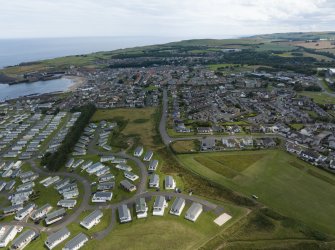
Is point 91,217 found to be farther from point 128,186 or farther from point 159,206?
→ point 159,206

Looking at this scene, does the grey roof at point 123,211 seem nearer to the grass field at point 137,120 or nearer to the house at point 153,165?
the house at point 153,165

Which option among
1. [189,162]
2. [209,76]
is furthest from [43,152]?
[209,76]

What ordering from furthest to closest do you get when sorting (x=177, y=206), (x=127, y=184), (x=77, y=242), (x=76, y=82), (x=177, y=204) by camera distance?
(x=76, y=82) → (x=127, y=184) → (x=177, y=204) → (x=177, y=206) → (x=77, y=242)

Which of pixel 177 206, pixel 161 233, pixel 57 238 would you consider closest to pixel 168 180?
pixel 177 206

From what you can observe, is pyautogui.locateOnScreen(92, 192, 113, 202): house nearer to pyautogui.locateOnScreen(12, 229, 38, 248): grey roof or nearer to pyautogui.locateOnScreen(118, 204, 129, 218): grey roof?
pyautogui.locateOnScreen(118, 204, 129, 218): grey roof

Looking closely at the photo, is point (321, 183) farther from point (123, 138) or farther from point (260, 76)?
point (260, 76)
